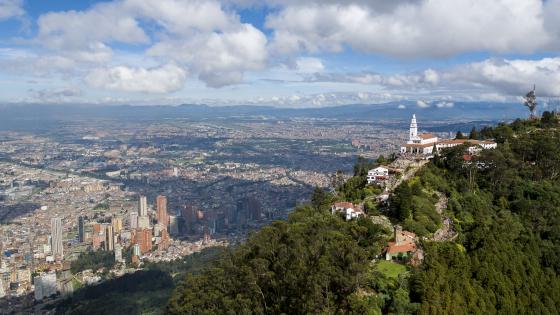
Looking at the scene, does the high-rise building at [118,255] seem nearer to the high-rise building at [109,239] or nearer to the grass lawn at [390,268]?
the high-rise building at [109,239]

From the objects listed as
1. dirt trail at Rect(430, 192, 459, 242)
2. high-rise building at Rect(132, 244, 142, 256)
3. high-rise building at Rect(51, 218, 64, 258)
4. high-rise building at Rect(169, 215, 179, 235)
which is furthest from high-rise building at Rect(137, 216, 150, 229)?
dirt trail at Rect(430, 192, 459, 242)

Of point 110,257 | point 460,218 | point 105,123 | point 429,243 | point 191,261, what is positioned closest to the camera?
point 429,243

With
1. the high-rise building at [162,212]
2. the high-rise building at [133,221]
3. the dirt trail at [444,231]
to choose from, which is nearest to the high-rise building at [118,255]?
the high-rise building at [133,221]

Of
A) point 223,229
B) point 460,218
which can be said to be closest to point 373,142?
point 223,229

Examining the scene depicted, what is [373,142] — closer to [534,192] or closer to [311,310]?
[534,192]

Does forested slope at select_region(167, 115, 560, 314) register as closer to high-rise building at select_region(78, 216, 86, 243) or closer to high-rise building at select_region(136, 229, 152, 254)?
high-rise building at select_region(136, 229, 152, 254)

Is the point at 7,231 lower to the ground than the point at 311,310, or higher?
lower

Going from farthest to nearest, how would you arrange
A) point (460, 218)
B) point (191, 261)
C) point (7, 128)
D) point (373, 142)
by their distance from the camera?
point (7, 128)
point (373, 142)
point (191, 261)
point (460, 218)

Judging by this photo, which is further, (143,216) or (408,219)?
(143,216)
